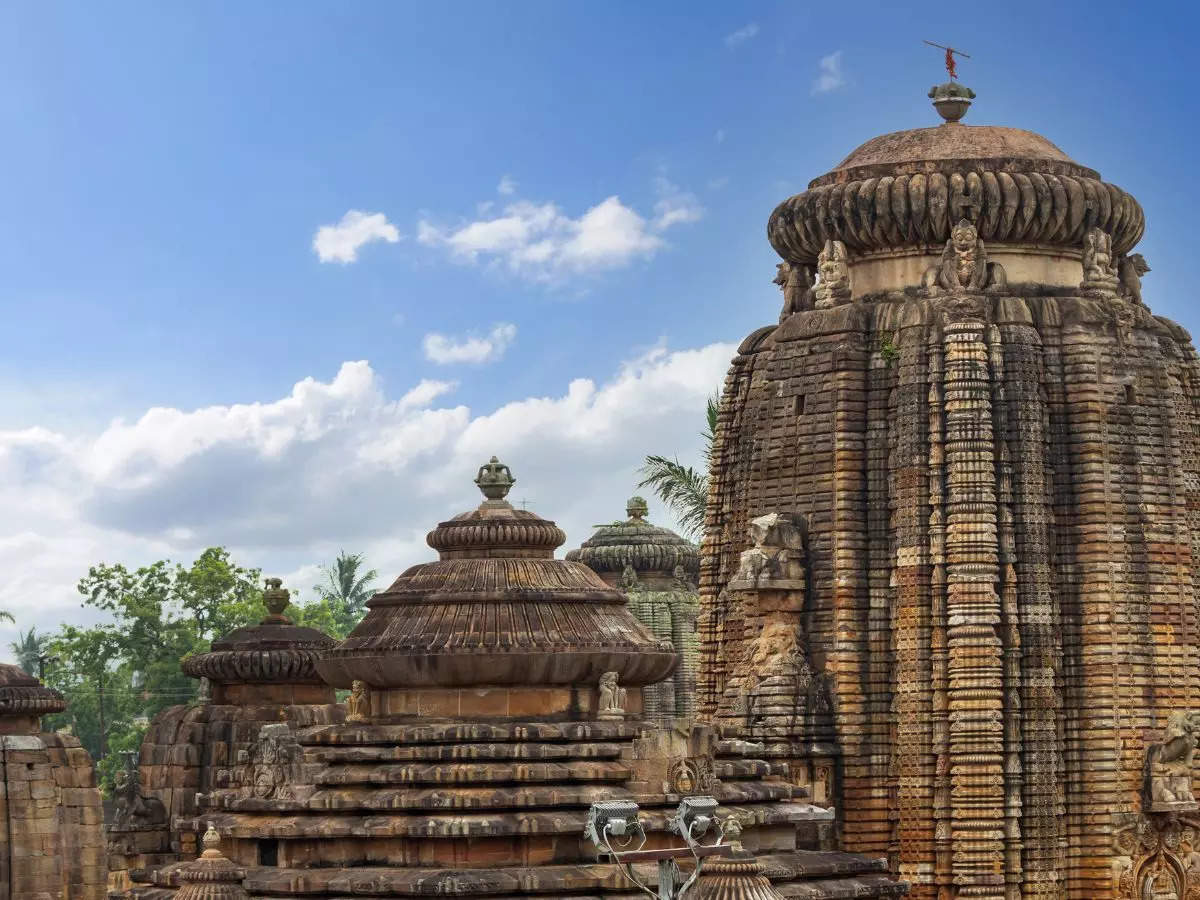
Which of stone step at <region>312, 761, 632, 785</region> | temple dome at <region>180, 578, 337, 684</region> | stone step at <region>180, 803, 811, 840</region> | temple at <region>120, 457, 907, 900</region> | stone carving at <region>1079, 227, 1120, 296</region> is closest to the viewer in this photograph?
stone step at <region>180, 803, 811, 840</region>

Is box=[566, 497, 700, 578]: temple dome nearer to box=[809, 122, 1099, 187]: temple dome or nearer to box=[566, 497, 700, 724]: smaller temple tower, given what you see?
A: box=[566, 497, 700, 724]: smaller temple tower

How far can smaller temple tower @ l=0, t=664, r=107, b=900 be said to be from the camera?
5231cm

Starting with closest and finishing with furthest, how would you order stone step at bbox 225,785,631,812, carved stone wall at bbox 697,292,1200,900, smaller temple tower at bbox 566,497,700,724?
1. stone step at bbox 225,785,631,812
2. carved stone wall at bbox 697,292,1200,900
3. smaller temple tower at bbox 566,497,700,724

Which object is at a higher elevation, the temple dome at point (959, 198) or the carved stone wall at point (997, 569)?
the temple dome at point (959, 198)

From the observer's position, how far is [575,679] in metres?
41.6

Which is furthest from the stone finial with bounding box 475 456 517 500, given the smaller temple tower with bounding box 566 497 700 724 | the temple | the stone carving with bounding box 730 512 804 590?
the smaller temple tower with bounding box 566 497 700 724

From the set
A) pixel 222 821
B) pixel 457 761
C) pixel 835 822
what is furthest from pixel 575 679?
pixel 835 822

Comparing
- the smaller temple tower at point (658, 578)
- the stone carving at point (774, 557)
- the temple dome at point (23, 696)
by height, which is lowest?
the temple dome at point (23, 696)

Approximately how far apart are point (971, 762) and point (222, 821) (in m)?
13.6

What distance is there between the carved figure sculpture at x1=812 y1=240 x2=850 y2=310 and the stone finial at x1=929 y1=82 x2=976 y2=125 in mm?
3756

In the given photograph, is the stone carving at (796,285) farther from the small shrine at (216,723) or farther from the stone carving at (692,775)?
the stone carving at (692,775)

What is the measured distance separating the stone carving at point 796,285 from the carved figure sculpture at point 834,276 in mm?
984

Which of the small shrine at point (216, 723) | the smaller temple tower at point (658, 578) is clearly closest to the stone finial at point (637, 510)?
the smaller temple tower at point (658, 578)

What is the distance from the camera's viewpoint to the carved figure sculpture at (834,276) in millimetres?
52969
